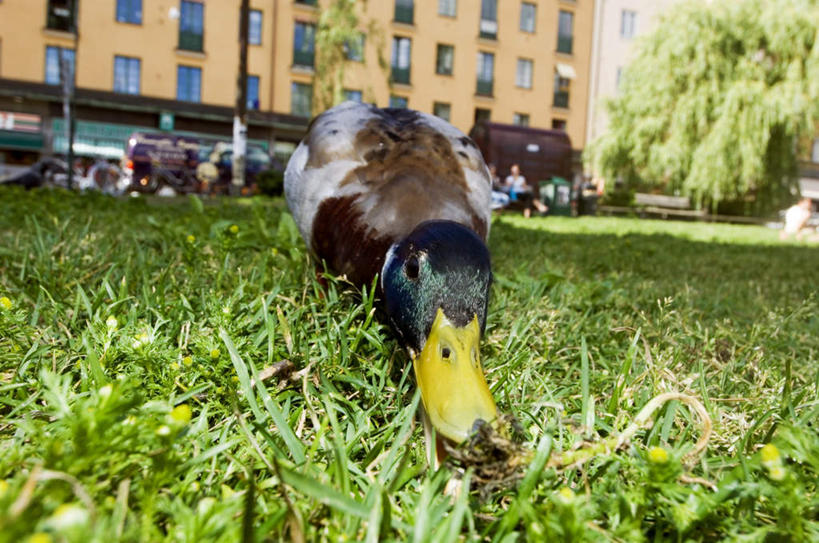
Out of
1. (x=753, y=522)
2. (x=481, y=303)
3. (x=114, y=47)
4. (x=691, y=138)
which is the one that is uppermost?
(x=114, y=47)

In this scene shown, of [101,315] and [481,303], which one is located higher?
[481,303]

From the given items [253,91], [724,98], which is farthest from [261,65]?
[724,98]

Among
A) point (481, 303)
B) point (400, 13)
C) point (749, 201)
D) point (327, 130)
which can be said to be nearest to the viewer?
point (481, 303)

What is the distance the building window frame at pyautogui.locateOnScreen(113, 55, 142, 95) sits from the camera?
883 inches

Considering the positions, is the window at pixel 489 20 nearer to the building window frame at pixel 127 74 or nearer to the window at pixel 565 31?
the window at pixel 565 31

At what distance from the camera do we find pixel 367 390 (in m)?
1.34

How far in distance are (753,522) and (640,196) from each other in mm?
23595

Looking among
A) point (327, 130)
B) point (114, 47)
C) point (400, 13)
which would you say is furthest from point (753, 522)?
point (400, 13)

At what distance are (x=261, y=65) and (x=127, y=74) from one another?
15.6ft

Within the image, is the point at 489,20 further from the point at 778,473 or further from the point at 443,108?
the point at 778,473

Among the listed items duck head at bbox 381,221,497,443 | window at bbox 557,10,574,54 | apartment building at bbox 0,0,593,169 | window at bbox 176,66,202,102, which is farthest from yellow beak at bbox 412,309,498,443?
window at bbox 557,10,574,54

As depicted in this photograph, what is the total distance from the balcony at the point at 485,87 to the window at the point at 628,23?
22.7 ft

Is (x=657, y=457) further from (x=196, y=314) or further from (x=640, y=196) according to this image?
(x=640, y=196)

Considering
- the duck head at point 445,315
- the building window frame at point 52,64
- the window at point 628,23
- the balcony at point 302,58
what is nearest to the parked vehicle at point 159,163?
the building window frame at point 52,64
